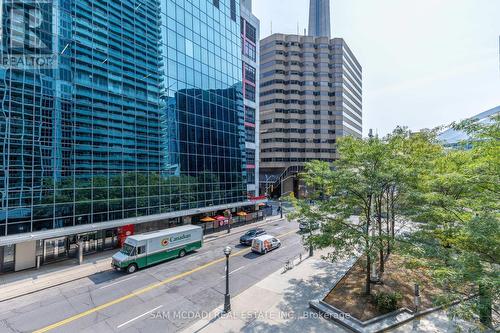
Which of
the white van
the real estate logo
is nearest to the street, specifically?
the white van

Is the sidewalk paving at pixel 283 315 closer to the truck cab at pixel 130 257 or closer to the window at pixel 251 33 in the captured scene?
the truck cab at pixel 130 257

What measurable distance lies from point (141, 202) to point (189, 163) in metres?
7.66

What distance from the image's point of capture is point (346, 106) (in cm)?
7475

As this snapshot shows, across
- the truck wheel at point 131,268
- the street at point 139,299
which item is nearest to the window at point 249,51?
the street at point 139,299

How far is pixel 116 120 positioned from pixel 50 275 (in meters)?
14.1

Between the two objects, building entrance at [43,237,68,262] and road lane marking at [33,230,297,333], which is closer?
road lane marking at [33,230,297,333]

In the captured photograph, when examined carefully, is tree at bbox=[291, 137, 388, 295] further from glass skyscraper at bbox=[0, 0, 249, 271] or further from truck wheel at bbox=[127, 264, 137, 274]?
glass skyscraper at bbox=[0, 0, 249, 271]

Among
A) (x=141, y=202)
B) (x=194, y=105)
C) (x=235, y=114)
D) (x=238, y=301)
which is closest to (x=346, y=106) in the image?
(x=235, y=114)

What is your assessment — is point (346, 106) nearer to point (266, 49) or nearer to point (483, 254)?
point (266, 49)

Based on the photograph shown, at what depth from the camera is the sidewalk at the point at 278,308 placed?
1204 cm

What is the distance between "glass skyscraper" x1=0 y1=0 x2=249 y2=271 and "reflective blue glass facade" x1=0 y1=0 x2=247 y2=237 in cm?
9

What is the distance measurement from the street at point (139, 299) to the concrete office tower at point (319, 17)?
192 m

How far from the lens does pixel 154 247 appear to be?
20797 mm

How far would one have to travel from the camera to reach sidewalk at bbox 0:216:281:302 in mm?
16547
